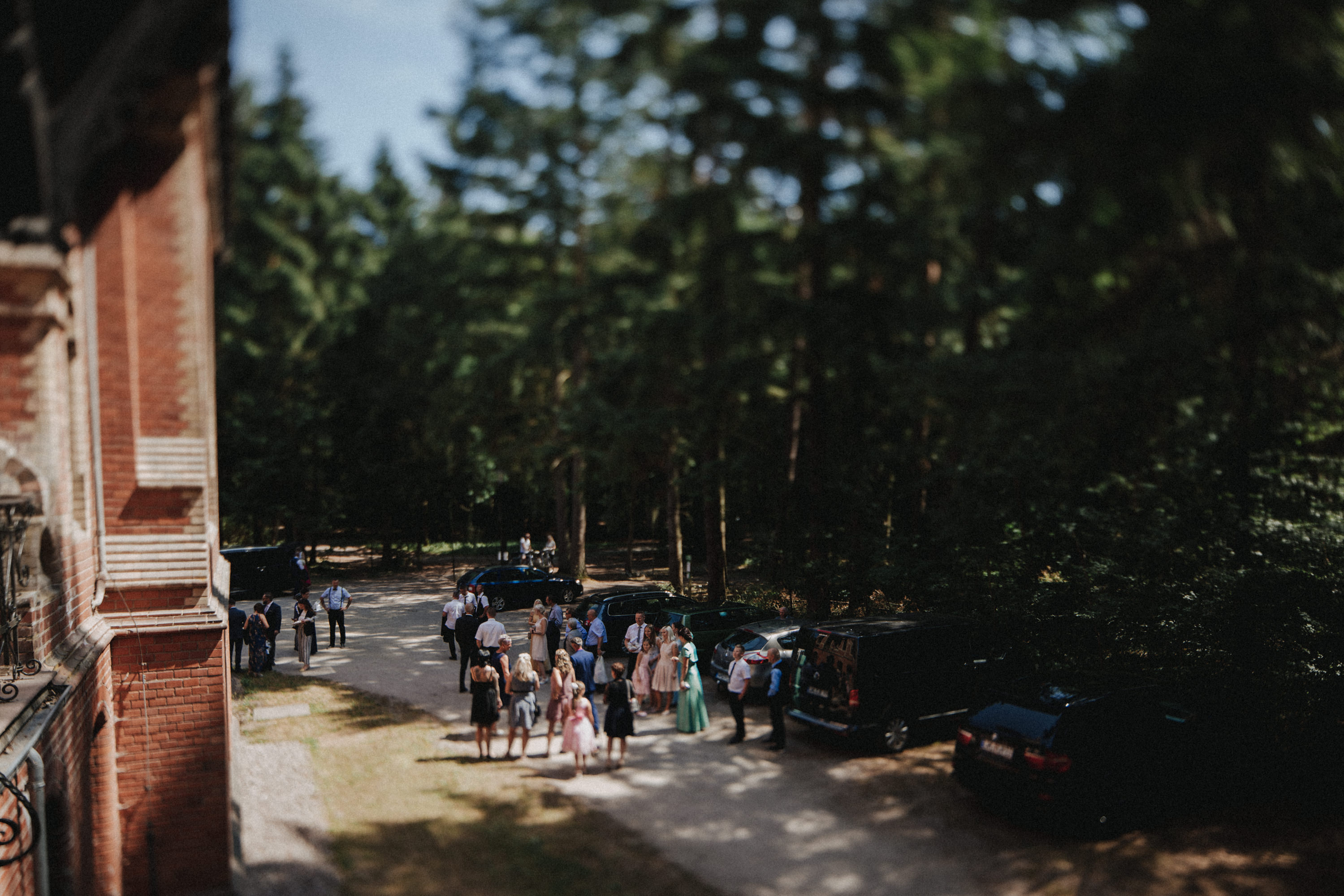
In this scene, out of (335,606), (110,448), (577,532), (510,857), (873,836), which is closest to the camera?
(110,448)

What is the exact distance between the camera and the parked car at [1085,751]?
384 inches

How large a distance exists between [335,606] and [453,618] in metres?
3.13

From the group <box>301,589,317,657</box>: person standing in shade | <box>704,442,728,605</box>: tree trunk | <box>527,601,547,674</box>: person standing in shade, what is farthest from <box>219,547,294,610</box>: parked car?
<box>527,601,547,674</box>: person standing in shade

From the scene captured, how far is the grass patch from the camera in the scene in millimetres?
8672

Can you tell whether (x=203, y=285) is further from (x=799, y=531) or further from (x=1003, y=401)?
(x=799, y=531)

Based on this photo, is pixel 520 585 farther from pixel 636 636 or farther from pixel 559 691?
pixel 559 691

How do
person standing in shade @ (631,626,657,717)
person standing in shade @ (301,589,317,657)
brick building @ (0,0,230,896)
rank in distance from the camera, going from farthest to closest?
1. person standing in shade @ (301,589,317,657)
2. person standing in shade @ (631,626,657,717)
3. brick building @ (0,0,230,896)

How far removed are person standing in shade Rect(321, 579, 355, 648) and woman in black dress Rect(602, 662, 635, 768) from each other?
32.4 ft

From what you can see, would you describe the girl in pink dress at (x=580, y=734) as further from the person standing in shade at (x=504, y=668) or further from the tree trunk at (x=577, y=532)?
the tree trunk at (x=577, y=532)

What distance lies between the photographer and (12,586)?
577 centimetres

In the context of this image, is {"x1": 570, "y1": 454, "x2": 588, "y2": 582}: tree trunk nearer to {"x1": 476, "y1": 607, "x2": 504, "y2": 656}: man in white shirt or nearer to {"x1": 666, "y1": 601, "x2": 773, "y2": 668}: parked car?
{"x1": 666, "y1": 601, "x2": 773, "y2": 668}: parked car

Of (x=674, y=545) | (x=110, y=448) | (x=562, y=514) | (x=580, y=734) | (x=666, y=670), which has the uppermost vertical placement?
(x=110, y=448)

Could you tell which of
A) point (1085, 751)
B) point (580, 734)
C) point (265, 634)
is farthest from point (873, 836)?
point (265, 634)

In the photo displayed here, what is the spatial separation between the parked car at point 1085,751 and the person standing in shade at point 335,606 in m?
14.1
